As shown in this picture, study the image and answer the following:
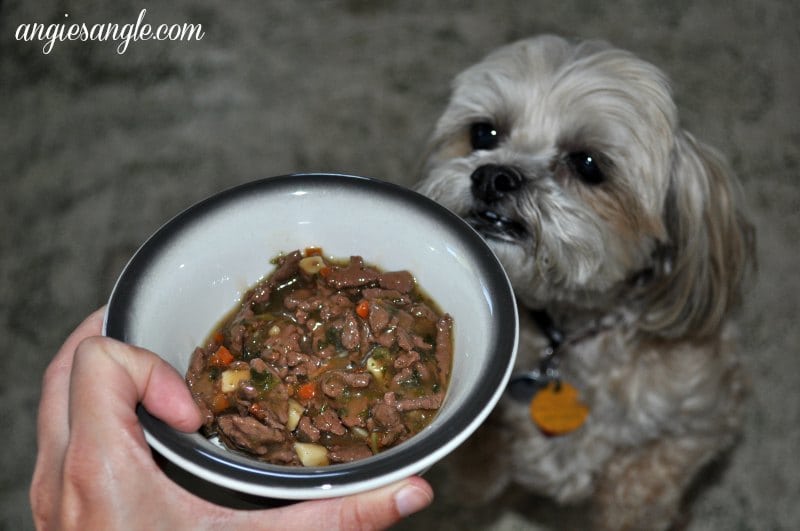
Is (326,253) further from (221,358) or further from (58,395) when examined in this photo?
(58,395)

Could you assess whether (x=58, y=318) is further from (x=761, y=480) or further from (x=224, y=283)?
(x=761, y=480)

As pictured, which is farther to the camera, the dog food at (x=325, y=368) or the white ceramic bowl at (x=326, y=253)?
the dog food at (x=325, y=368)

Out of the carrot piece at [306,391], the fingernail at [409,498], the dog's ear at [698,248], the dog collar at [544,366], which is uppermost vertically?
the carrot piece at [306,391]

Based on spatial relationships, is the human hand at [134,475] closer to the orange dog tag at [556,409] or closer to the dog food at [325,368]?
the dog food at [325,368]

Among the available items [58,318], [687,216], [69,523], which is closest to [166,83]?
[58,318]

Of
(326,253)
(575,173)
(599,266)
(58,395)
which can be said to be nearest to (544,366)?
(599,266)

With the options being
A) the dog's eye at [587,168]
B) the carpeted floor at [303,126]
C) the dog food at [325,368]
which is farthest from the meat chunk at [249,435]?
the carpeted floor at [303,126]

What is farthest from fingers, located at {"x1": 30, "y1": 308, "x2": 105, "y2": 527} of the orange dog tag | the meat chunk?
the orange dog tag
